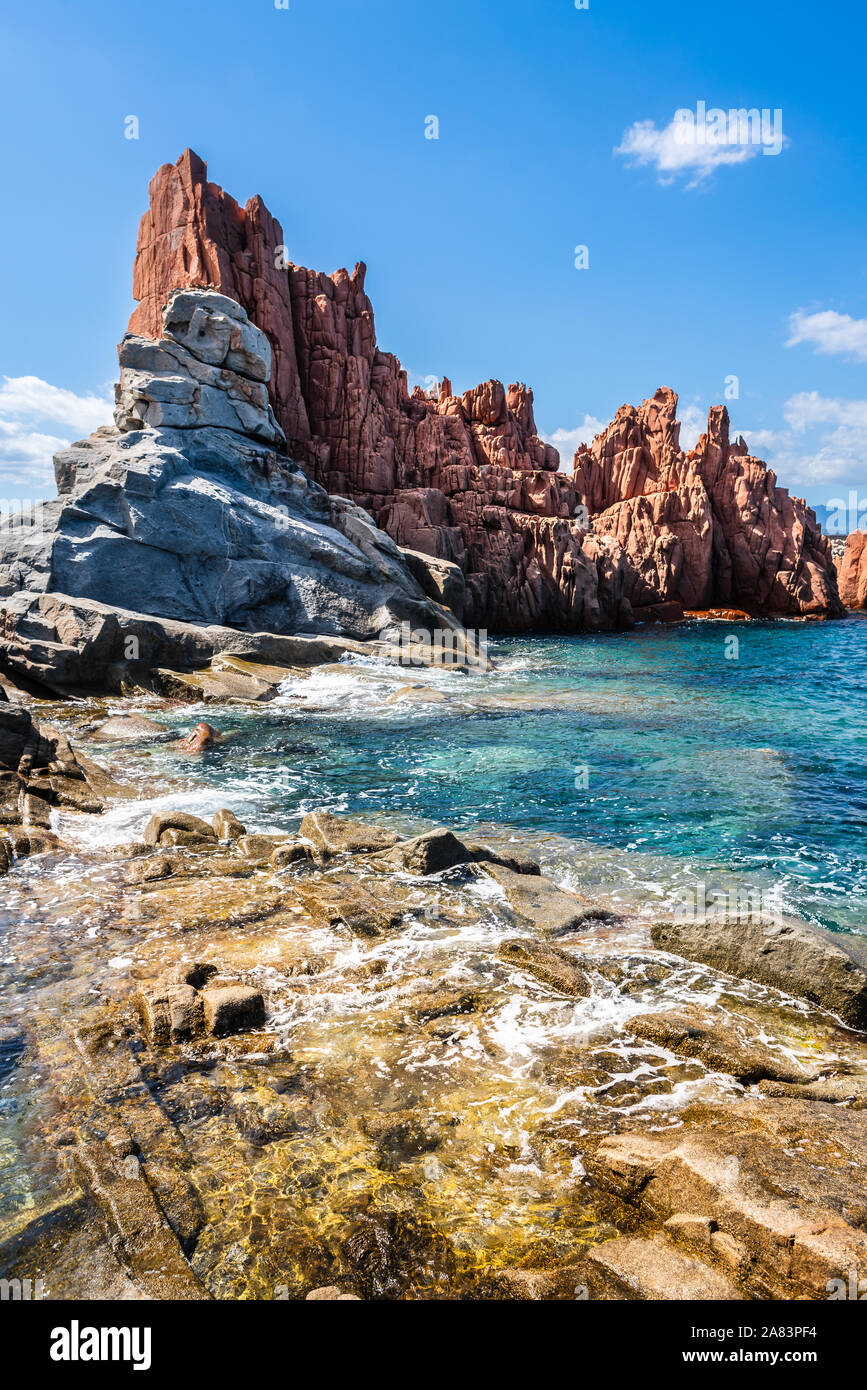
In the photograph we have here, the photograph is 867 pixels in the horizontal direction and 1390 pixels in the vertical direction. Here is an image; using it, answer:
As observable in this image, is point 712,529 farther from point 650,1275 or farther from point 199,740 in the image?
point 650,1275

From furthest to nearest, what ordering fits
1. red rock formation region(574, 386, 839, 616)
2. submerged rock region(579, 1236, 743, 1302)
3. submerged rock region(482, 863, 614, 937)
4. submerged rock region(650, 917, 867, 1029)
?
1. red rock formation region(574, 386, 839, 616)
2. submerged rock region(482, 863, 614, 937)
3. submerged rock region(650, 917, 867, 1029)
4. submerged rock region(579, 1236, 743, 1302)

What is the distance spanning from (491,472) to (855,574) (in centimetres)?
5051

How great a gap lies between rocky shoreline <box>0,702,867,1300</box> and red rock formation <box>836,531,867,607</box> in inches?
3663

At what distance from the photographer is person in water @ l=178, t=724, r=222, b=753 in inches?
803

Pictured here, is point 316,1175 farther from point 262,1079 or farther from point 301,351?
point 301,351

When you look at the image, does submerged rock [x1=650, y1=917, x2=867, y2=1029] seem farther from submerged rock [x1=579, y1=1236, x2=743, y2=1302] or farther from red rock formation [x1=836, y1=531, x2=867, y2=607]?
red rock formation [x1=836, y1=531, x2=867, y2=607]

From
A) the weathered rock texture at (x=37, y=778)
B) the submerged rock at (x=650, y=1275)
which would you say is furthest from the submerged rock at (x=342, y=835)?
the submerged rock at (x=650, y=1275)

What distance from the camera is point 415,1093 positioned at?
240 inches

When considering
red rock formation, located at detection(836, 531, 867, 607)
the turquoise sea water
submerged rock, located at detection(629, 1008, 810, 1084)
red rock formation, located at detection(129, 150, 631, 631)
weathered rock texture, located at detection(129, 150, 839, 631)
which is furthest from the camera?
red rock formation, located at detection(836, 531, 867, 607)

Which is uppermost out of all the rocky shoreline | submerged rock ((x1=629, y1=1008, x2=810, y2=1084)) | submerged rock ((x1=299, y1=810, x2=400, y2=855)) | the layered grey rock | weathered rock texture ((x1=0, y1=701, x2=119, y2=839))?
the layered grey rock

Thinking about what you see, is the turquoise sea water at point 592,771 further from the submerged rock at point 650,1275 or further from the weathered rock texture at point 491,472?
the weathered rock texture at point 491,472

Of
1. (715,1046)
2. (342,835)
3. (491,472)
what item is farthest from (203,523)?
(491,472)

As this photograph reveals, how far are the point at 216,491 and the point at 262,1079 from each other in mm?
35093

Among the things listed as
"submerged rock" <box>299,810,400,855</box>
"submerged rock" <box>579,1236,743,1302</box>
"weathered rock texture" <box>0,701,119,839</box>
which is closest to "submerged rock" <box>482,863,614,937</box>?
"submerged rock" <box>299,810,400,855</box>
